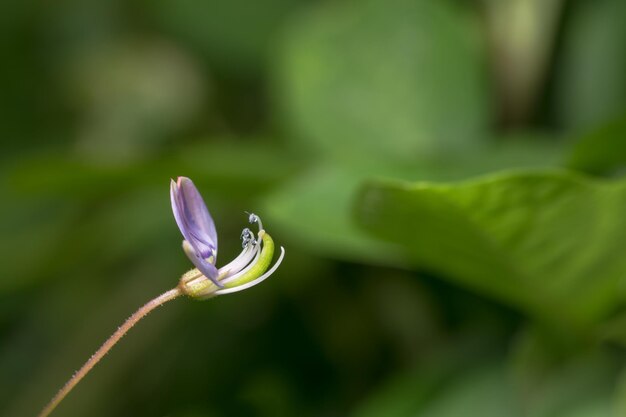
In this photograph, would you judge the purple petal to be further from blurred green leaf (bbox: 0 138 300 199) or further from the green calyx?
blurred green leaf (bbox: 0 138 300 199)

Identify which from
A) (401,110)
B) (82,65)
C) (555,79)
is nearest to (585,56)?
(555,79)

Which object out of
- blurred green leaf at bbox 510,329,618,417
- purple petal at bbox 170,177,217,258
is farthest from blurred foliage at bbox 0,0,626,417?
A: purple petal at bbox 170,177,217,258

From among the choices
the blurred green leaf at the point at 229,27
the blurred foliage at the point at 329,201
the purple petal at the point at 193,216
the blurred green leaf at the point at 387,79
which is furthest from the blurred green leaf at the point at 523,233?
the blurred green leaf at the point at 229,27

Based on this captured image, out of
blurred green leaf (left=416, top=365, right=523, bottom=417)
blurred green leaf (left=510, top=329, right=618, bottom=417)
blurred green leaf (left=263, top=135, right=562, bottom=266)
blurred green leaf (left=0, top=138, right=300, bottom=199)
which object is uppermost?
blurred green leaf (left=263, top=135, right=562, bottom=266)

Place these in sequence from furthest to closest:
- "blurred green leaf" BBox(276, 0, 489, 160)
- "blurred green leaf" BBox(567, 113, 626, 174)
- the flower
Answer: "blurred green leaf" BBox(276, 0, 489, 160)
"blurred green leaf" BBox(567, 113, 626, 174)
the flower

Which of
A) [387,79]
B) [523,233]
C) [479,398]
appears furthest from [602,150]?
[387,79]

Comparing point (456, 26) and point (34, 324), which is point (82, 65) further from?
point (456, 26)
